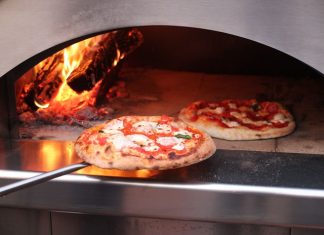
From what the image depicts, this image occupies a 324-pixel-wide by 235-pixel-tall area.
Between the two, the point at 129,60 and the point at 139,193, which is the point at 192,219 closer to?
the point at 139,193

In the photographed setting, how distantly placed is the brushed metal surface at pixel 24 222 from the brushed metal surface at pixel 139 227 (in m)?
0.03

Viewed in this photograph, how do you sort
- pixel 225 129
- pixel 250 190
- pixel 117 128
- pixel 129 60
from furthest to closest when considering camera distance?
pixel 129 60, pixel 225 129, pixel 117 128, pixel 250 190

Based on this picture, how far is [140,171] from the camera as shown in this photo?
157 cm

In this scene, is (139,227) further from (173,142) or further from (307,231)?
(307,231)

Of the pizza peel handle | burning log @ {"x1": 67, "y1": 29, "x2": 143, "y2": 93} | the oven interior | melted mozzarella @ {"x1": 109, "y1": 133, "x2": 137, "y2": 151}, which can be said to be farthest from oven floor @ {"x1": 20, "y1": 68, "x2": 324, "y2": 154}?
the pizza peel handle

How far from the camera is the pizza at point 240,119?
6.10 ft

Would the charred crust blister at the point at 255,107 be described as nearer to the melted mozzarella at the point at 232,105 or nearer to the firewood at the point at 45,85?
the melted mozzarella at the point at 232,105

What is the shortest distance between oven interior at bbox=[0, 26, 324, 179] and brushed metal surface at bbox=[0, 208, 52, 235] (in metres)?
0.20

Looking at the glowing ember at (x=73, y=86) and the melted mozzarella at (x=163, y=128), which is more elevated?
the glowing ember at (x=73, y=86)

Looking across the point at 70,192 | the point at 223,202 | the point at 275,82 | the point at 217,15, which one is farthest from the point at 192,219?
the point at 275,82

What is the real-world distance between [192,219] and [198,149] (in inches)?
7.7

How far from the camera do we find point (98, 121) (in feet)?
6.60

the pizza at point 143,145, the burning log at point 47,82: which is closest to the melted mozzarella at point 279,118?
the pizza at point 143,145

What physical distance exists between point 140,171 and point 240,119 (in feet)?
1.79
